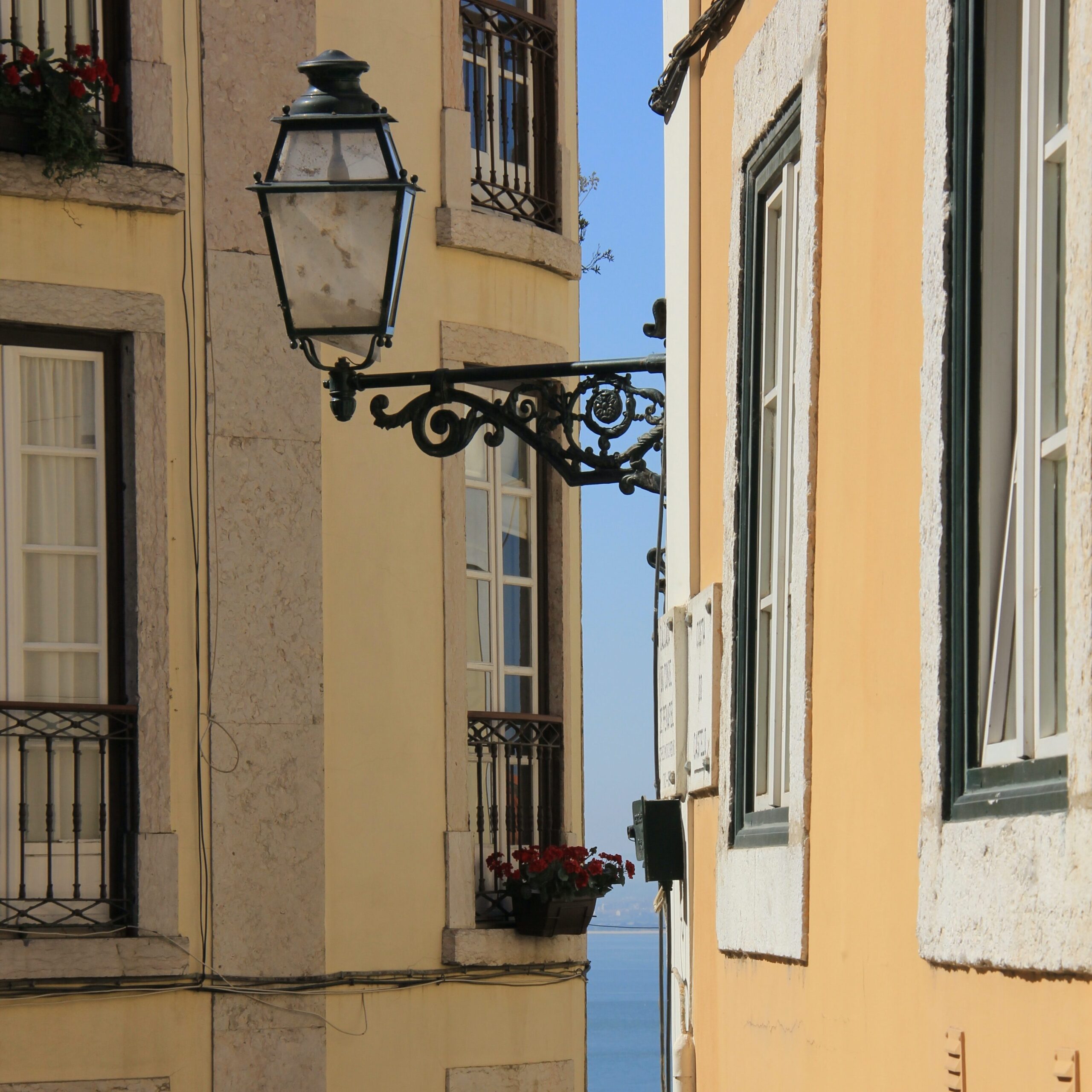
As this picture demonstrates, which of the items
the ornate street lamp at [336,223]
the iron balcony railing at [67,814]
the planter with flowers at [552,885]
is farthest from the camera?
the planter with flowers at [552,885]

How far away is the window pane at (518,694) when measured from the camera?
11766 millimetres

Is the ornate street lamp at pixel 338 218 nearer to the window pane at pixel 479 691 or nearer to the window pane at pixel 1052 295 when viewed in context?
the window pane at pixel 1052 295

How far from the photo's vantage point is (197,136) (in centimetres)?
1073

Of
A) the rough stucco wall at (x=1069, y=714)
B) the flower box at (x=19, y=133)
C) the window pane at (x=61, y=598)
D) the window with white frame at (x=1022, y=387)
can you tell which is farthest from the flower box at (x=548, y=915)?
the window with white frame at (x=1022, y=387)

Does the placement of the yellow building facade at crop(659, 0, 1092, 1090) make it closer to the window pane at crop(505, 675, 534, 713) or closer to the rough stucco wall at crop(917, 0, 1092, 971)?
the rough stucco wall at crop(917, 0, 1092, 971)

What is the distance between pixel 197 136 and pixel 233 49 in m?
0.49

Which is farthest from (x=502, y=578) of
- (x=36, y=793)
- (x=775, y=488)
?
(x=775, y=488)

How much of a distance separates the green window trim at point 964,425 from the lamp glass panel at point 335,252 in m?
2.37

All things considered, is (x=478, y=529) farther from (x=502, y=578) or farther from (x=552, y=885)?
(x=552, y=885)

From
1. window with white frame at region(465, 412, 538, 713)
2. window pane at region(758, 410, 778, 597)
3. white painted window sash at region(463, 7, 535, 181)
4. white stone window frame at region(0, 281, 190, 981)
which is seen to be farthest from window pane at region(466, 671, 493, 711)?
window pane at region(758, 410, 778, 597)

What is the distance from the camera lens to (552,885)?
11.1 meters

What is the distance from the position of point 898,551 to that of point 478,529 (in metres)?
8.17

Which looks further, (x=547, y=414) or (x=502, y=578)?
(x=502, y=578)

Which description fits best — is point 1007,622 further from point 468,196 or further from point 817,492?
point 468,196
